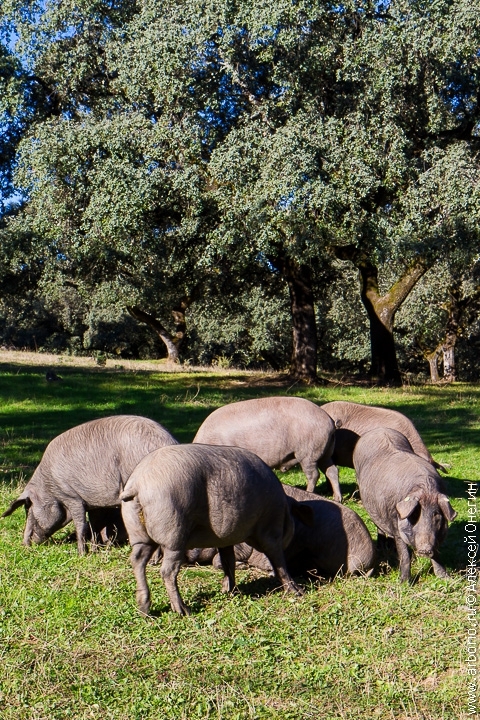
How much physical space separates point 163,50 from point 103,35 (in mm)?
3939

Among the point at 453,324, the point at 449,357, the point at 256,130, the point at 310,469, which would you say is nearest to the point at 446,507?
the point at 310,469

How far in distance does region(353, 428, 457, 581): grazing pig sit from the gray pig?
209 centimetres

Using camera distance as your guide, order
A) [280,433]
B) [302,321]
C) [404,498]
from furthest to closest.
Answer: [302,321] < [280,433] < [404,498]

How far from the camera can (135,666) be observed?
216 inches

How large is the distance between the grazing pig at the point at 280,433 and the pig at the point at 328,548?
2.17 metres

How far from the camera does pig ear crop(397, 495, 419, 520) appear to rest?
6.94 meters

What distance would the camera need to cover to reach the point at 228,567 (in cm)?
697

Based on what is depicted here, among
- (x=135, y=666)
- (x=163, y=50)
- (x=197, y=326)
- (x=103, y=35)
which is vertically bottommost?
(x=135, y=666)

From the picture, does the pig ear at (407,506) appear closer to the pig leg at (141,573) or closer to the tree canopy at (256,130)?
the pig leg at (141,573)

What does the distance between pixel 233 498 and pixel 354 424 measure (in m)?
4.77

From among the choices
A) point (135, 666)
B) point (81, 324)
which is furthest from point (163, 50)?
point (81, 324)

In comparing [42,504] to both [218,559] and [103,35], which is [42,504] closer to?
[218,559]

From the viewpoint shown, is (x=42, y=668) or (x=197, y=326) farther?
(x=197, y=326)

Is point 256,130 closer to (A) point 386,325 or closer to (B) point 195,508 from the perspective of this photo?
(A) point 386,325
